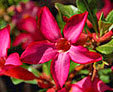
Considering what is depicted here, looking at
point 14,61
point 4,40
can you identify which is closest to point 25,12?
point 4,40

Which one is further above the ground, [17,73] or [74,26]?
[74,26]

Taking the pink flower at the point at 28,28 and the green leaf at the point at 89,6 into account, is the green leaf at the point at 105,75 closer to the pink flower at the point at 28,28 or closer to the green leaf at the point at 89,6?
the green leaf at the point at 89,6

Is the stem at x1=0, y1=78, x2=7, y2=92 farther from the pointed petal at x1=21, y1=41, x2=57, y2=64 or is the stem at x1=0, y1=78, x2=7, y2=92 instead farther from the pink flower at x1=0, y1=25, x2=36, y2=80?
the pointed petal at x1=21, y1=41, x2=57, y2=64

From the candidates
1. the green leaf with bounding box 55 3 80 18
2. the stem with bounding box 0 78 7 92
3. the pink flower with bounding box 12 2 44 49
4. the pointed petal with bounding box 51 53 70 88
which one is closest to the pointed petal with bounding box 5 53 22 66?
the pointed petal with bounding box 51 53 70 88

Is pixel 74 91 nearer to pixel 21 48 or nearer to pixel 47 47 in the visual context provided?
pixel 47 47

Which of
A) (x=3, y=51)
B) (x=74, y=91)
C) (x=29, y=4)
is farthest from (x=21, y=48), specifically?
(x=29, y=4)

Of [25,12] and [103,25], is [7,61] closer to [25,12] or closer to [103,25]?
[103,25]
